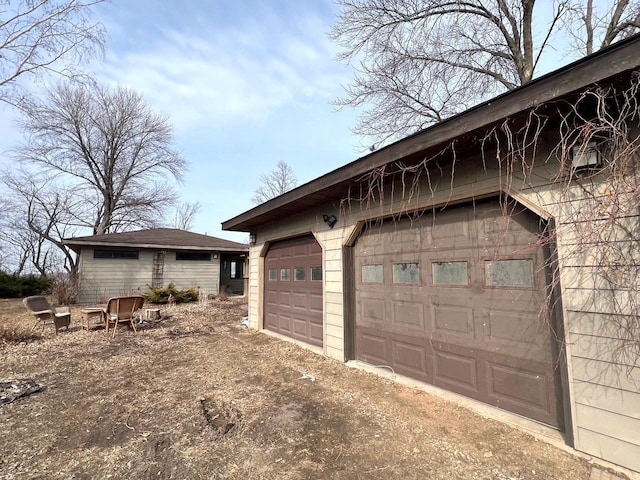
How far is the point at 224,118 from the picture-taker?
378 inches

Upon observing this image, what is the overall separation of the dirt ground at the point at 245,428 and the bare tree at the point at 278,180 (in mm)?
22452

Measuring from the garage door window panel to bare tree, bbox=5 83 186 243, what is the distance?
2470cm

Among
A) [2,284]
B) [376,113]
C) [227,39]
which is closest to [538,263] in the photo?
[227,39]

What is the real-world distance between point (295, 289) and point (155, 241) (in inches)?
432

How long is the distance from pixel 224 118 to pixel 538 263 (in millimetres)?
9360

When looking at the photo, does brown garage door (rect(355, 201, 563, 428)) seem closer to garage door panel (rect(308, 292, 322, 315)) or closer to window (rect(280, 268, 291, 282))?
garage door panel (rect(308, 292, 322, 315))

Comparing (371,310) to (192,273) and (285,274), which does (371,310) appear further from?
(192,273)

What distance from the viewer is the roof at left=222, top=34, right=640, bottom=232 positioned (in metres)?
1.92

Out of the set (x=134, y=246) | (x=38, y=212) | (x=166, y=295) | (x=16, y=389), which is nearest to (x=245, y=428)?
(x=16, y=389)

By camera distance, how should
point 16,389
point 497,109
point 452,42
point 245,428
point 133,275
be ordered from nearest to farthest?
1. point 497,109
2. point 245,428
3. point 16,389
4. point 452,42
5. point 133,275

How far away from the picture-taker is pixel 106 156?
21.8 m

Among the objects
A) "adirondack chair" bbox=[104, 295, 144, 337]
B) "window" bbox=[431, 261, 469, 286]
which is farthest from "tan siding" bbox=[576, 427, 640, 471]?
"adirondack chair" bbox=[104, 295, 144, 337]

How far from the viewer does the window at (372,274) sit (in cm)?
436

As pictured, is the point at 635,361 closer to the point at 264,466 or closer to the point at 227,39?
the point at 264,466
